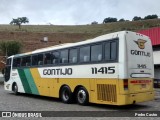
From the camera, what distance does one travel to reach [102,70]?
1375 cm

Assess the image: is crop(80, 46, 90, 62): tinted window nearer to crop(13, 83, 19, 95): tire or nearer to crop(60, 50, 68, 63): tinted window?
crop(60, 50, 68, 63): tinted window

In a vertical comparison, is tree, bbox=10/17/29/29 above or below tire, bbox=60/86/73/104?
above

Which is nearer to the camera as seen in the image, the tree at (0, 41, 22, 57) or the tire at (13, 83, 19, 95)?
the tire at (13, 83, 19, 95)

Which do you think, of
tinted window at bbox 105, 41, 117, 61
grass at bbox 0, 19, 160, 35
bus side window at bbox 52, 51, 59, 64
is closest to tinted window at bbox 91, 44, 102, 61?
tinted window at bbox 105, 41, 117, 61

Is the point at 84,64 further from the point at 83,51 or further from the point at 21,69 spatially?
the point at 21,69

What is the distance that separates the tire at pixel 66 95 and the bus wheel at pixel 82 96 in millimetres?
519

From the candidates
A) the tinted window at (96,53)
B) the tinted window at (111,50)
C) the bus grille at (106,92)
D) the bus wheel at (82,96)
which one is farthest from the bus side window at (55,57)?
the tinted window at (111,50)

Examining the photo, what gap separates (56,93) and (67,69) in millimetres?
1636

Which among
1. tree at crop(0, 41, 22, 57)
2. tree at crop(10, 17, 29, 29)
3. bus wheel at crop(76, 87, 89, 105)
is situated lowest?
bus wheel at crop(76, 87, 89, 105)

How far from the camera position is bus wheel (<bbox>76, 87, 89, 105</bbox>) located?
14.6 metres

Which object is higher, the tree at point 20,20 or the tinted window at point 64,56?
the tree at point 20,20

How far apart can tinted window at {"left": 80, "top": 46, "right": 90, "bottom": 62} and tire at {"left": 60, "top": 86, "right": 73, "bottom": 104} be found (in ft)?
5.88

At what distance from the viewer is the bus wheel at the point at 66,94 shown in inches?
616

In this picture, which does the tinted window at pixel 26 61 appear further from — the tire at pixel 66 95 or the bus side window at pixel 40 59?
the tire at pixel 66 95
